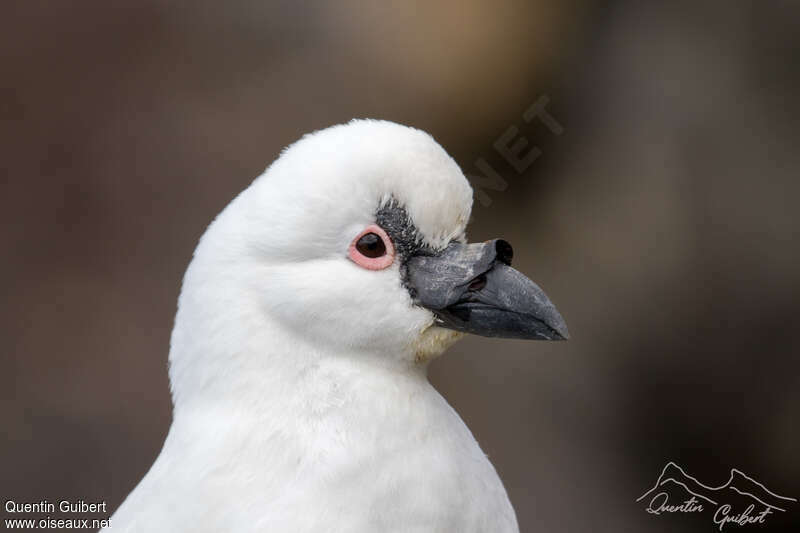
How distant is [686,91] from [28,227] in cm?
292

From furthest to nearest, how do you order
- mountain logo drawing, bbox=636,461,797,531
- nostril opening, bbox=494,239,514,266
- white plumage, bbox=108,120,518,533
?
1. mountain logo drawing, bbox=636,461,797,531
2. nostril opening, bbox=494,239,514,266
3. white plumage, bbox=108,120,518,533

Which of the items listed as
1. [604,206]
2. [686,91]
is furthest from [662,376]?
[686,91]

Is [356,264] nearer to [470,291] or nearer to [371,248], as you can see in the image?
[371,248]

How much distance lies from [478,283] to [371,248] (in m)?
0.23

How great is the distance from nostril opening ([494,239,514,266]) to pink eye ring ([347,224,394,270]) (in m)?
0.23

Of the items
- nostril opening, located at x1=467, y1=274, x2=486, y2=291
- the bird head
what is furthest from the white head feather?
nostril opening, located at x1=467, y1=274, x2=486, y2=291

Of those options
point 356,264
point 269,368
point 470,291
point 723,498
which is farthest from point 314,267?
point 723,498

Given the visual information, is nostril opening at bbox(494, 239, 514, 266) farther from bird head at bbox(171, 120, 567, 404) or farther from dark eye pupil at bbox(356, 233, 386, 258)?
dark eye pupil at bbox(356, 233, 386, 258)

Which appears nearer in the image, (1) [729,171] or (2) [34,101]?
(1) [729,171]

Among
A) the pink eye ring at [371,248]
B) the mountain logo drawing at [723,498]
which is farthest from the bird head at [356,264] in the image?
the mountain logo drawing at [723,498]

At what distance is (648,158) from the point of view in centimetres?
433

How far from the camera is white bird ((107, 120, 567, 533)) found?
198 centimetres

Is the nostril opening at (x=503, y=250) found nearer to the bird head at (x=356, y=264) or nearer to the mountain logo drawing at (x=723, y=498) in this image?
the bird head at (x=356, y=264)

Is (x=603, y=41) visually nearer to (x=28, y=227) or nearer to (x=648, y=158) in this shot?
(x=648, y=158)
